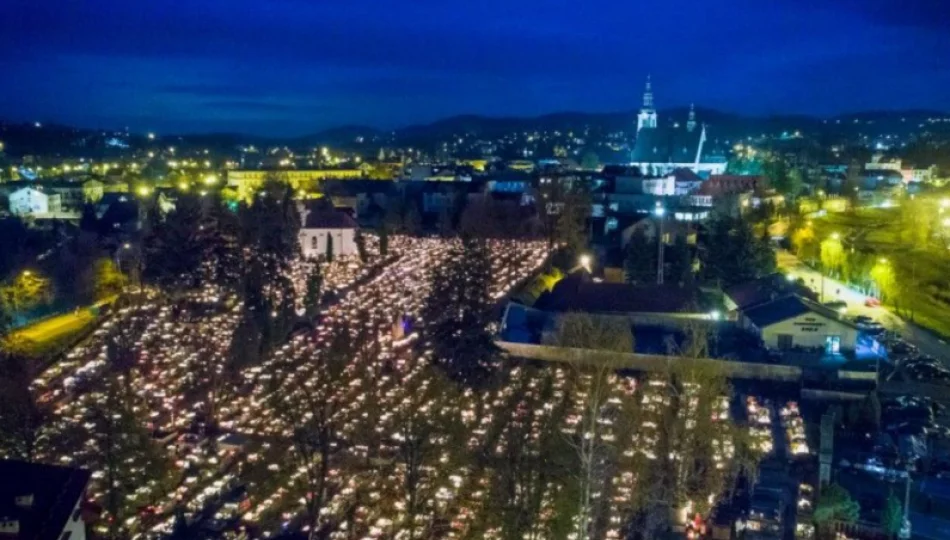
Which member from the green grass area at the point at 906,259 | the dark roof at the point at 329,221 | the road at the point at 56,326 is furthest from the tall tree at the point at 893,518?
the dark roof at the point at 329,221

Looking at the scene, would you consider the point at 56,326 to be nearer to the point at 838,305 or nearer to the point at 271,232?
the point at 271,232

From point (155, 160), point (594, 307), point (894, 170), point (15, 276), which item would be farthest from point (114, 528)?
point (155, 160)

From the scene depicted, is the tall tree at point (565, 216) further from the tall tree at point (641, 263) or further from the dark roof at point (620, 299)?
the dark roof at point (620, 299)

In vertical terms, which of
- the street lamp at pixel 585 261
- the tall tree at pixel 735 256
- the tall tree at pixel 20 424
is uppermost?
the tall tree at pixel 735 256

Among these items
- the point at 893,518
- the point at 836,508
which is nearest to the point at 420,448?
the point at 836,508

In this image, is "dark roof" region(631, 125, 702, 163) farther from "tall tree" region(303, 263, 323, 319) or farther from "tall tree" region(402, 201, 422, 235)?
"tall tree" region(303, 263, 323, 319)

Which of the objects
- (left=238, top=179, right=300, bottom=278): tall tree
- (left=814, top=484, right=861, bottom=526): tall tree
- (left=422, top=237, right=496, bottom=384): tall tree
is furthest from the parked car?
(left=238, top=179, right=300, bottom=278): tall tree

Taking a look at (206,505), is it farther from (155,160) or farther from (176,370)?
(155,160)
